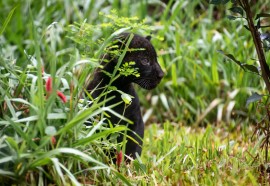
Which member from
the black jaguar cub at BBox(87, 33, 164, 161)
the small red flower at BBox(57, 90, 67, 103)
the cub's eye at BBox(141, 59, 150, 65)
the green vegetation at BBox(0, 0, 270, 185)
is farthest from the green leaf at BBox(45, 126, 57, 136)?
the cub's eye at BBox(141, 59, 150, 65)

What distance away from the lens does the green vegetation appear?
3221 mm

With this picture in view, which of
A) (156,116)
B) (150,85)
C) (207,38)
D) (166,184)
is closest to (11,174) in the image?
(166,184)

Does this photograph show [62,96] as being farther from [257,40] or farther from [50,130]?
[257,40]

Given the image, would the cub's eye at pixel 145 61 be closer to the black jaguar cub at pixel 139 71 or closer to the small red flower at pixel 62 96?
the black jaguar cub at pixel 139 71

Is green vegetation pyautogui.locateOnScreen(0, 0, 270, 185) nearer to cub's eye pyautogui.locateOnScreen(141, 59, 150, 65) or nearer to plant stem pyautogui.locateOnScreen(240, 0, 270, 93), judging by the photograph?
plant stem pyautogui.locateOnScreen(240, 0, 270, 93)

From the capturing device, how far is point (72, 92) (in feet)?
11.2

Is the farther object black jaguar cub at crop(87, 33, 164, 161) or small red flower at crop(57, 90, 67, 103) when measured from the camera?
black jaguar cub at crop(87, 33, 164, 161)

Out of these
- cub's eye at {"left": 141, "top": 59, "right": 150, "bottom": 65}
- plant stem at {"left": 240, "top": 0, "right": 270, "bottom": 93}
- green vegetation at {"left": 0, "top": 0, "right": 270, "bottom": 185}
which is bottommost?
green vegetation at {"left": 0, "top": 0, "right": 270, "bottom": 185}

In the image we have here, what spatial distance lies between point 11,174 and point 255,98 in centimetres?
147

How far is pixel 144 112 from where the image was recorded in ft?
22.1

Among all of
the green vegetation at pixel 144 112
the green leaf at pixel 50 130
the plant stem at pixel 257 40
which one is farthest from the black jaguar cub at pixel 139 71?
the green leaf at pixel 50 130

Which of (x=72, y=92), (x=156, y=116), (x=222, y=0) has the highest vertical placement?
(x=222, y=0)

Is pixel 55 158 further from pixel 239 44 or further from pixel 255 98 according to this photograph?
pixel 239 44

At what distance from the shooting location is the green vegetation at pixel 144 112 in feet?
10.6
